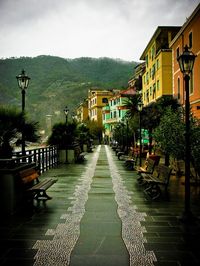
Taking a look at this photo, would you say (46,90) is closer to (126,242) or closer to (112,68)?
(112,68)

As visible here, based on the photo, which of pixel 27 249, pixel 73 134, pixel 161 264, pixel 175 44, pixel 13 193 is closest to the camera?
pixel 161 264

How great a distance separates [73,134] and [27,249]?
1781cm

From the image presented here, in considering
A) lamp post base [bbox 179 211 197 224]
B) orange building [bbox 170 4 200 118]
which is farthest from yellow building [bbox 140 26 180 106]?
lamp post base [bbox 179 211 197 224]

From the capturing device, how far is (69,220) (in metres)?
7.02

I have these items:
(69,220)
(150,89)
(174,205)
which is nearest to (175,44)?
(150,89)

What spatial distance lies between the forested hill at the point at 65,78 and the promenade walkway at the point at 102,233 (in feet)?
291

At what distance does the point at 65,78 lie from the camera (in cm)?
11762

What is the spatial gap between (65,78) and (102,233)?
374ft

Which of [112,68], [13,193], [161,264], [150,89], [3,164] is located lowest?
[161,264]

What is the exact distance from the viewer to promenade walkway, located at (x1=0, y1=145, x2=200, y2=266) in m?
4.91

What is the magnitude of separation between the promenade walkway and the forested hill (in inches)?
3491

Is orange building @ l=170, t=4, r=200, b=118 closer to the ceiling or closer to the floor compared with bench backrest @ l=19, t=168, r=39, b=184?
closer to the ceiling

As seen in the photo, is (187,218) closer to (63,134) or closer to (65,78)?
(63,134)

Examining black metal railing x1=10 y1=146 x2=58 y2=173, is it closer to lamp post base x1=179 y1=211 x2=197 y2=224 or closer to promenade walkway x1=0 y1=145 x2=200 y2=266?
promenade walkway x1=0 y1=145 x2=200 y2=266
